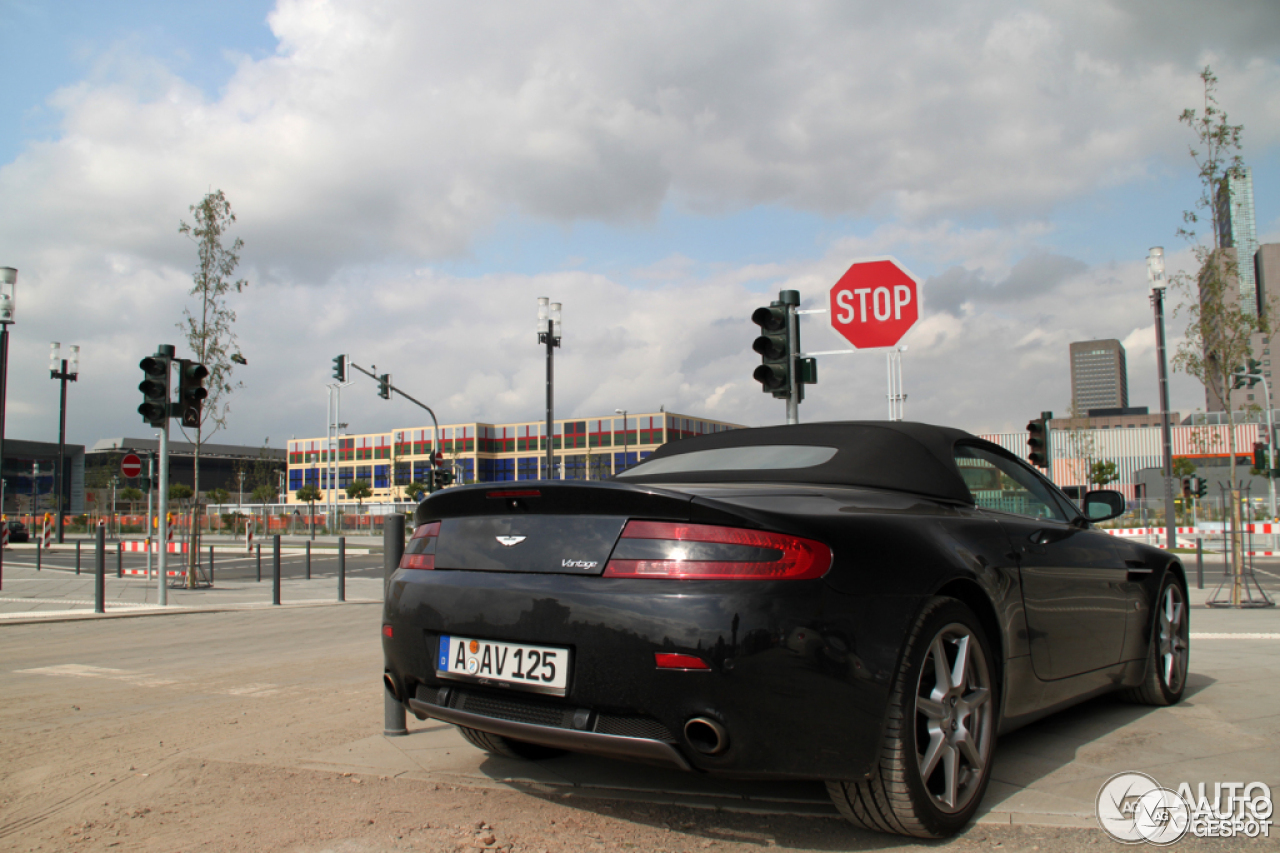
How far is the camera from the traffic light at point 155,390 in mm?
13125

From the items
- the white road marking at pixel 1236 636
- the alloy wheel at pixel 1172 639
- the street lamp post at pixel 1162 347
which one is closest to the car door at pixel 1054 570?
the alloy wheel at pixel 1172 639

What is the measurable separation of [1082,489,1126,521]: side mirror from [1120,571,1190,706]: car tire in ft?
1.76

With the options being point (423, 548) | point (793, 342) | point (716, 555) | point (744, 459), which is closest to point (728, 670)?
point (716, 555)

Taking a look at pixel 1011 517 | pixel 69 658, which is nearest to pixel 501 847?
pixel 1011 517

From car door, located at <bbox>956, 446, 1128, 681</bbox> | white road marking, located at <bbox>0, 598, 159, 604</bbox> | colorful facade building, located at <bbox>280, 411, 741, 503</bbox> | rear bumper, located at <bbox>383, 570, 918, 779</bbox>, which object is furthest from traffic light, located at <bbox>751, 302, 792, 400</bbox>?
colorful facade building, located at <bbox>280, 411, 741, 503</bbox>

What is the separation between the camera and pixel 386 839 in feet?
9.43

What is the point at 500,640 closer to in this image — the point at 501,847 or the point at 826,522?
the point at 501,847

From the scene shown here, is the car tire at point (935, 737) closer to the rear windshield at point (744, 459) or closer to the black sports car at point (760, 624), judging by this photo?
the black sports car at point (760, 624)

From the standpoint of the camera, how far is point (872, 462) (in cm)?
361

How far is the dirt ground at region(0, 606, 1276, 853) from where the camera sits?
285 cm

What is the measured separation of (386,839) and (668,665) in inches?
44.5

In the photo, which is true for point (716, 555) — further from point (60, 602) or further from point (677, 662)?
point (60, 602)

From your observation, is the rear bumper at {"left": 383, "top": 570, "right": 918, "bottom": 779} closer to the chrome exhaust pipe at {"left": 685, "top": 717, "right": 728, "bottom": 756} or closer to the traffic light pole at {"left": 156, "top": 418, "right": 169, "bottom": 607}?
the chrome exhaust pipe at {"left": 685, "top": 717, "right": 728, "bottom": 756}

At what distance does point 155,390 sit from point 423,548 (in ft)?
38.3
